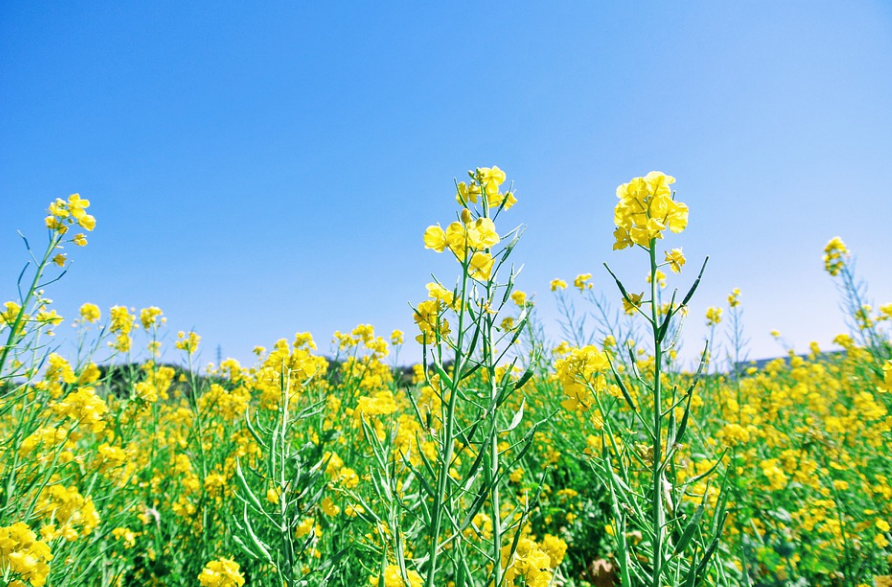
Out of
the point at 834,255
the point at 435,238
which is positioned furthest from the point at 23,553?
the point at 834,255

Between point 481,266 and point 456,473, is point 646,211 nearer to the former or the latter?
point 481,266

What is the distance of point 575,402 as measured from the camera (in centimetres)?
137

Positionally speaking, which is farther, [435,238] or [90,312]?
[90,312]

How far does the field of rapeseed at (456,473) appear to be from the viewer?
111cm

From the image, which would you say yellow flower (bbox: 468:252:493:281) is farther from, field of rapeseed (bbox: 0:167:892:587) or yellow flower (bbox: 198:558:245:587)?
yellow flower (bbox: 198:558:245:587)

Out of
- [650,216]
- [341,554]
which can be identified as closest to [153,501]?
[341,554]

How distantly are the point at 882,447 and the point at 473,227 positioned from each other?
3436 mm

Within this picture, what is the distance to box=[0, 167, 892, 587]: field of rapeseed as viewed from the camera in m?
1.11

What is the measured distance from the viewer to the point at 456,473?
2828 mm

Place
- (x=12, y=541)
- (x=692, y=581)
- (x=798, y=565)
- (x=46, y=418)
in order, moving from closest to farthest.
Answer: (x=692, y=581) → (x=12, y=541) → (x=798, y=565) → (x=46, y=418)

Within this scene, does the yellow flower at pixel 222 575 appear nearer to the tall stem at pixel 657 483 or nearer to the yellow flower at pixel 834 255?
the tall stem at pixel 657 483

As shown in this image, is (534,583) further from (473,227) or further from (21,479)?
(21,479)

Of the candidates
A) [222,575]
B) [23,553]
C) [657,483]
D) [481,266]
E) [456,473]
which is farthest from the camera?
[456,473]

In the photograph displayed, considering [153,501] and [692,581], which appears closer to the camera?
[692,581]
